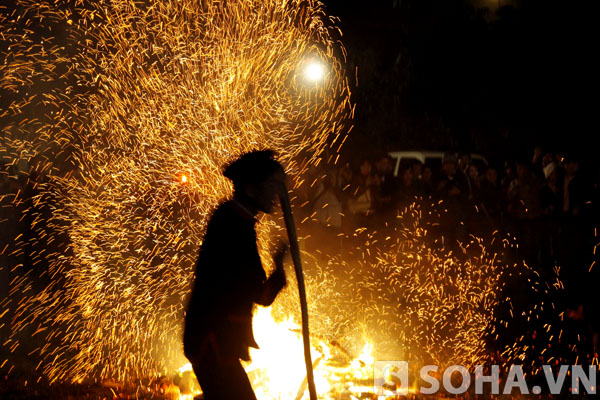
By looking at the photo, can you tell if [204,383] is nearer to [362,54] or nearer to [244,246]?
[244,246]

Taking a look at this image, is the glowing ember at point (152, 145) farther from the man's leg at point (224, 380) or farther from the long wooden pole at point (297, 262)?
the man's leg at point (224, 380)

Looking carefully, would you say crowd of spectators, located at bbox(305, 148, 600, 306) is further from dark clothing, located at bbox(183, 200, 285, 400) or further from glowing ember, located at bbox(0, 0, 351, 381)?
dark clothing, located at bbox(183, 200, 285, 400)

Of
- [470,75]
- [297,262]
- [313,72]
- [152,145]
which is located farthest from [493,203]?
[470,75]

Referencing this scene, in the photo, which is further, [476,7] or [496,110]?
[476,7]

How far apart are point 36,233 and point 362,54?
11087mm

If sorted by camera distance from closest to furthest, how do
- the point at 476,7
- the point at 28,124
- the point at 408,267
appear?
the point at 408,267 < the point at 28,124 < the point at 476,7

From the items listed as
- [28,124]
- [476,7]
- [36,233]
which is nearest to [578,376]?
[36,233]

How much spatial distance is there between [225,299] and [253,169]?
0.77 metres

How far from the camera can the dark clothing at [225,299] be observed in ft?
12.8

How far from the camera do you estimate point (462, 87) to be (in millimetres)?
19328

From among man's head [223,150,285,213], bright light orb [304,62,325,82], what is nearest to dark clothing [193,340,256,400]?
man's head [223,150,285,213]

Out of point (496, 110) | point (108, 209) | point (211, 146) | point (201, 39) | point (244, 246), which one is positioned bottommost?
point (244, 246)

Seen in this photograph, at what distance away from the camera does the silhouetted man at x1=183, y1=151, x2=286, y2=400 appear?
3.88m

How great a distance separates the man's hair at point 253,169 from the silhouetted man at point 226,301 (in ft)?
0.56
